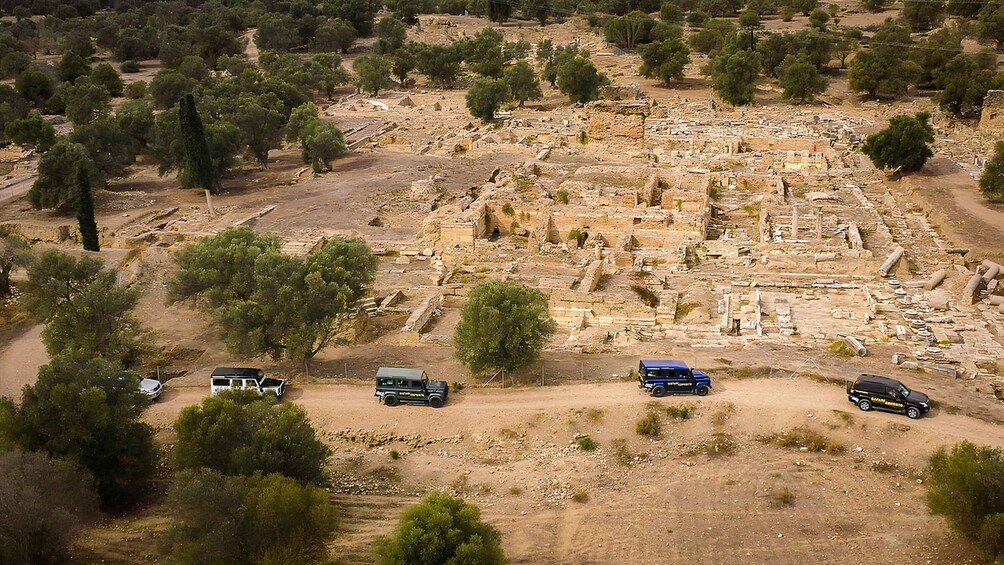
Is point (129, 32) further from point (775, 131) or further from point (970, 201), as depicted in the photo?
point (970, 201)

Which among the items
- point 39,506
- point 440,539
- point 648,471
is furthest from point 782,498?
point 39,506

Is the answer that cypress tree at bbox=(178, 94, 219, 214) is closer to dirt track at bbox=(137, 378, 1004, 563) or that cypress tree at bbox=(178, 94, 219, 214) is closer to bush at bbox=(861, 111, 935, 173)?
dirt track at bbox=(137, 378, 1004, 563)

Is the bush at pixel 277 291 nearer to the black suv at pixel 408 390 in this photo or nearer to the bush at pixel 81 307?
the bush at pixel 81 307

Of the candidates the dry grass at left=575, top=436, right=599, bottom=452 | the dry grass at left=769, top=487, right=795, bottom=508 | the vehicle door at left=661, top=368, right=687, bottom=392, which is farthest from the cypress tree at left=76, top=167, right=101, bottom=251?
the dry grass at left=769, top=487, right=795, bottom=508

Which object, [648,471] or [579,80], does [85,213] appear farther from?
[579,80]

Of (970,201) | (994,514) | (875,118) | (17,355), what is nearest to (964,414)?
(994,514)

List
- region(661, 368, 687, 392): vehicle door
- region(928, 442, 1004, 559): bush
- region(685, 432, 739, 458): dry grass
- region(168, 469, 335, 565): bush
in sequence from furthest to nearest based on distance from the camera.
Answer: region(661, 368, 687, 392): vehicle door → region(685, 432, 739, 458): dry grass → region(928, 442, 1004, 559): bush → region(168, 469, 335, 565): bush
